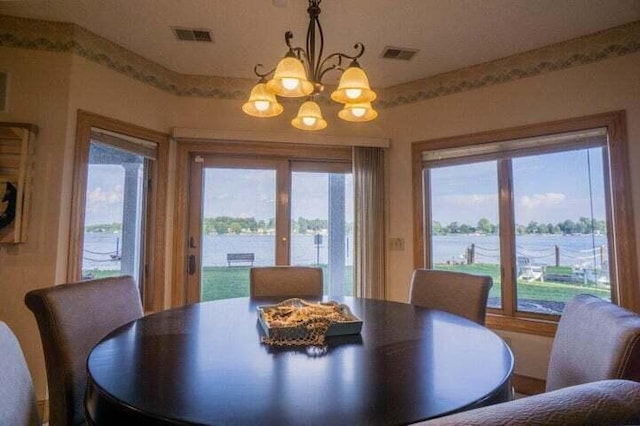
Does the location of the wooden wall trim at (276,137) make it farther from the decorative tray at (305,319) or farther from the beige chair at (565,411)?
the beige chair at (565,411)

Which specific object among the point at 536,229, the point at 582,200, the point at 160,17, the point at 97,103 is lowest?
the point at 536,229

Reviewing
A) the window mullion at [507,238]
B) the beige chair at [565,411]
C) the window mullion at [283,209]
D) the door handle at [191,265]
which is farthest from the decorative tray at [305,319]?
the window mullion at [507,238]

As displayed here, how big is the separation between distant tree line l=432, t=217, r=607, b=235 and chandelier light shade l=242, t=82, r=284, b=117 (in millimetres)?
2036

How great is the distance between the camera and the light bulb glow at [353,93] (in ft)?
5.22

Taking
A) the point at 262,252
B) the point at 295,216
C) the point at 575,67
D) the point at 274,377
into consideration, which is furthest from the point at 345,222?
the point at 274,377

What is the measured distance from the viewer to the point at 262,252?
3.23 metres

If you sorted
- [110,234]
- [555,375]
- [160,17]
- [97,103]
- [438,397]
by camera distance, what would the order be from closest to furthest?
[438,397] → [555,375] → [160,17] → [97,103] → [110,234]

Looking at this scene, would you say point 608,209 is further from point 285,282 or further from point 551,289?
point 285,282

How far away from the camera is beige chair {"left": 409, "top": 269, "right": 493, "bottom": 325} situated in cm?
185

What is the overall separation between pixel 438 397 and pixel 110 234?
274cm

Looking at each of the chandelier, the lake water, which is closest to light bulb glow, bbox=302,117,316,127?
the chandelier

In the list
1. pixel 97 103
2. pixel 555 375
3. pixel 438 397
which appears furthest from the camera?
pixel 97 103

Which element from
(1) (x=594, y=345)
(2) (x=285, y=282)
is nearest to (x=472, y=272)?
(2) (x=285, y=282)

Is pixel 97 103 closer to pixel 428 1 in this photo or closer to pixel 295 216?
pixel 295 216
